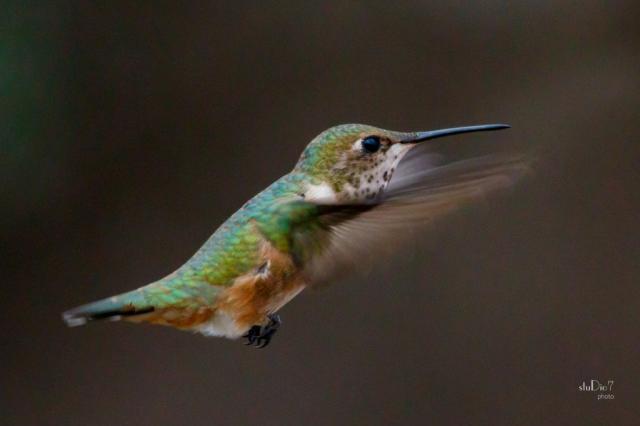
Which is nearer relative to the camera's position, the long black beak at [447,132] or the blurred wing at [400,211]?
the blurred wing at [400,211]

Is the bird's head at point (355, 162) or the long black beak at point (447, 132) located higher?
the long black beak at point (447, 132)

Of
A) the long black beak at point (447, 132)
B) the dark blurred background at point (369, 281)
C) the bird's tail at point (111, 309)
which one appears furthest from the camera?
the dark blurred background at point (369, 281)

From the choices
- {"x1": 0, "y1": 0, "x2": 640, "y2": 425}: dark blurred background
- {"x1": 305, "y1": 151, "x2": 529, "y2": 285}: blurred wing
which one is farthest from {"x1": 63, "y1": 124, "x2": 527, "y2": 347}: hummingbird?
{"x1": 0, "y1": 0, "x2": 640, "y2": 425}: dark blurred background

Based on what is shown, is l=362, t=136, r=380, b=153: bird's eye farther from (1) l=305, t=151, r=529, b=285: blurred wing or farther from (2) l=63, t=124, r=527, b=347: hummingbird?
(1) l=305, t=151, r=529, b=285: blurred wing

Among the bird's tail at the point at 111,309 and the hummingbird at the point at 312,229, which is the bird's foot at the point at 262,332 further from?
the bird's tail at the point at 111,309

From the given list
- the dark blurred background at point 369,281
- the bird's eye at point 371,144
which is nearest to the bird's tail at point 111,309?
the bird's eye at point 371,144

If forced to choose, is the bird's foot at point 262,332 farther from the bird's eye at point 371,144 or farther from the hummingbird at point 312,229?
the bird's eye at point 371,144

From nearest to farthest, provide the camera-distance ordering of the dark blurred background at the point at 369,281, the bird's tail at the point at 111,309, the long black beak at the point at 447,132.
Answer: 1. the bird's tail at the point at 111,309
2. the long black beak at the point at 447,132
3. the dark blurred background at the point at 369,281

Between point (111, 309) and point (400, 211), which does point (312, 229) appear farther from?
point (111, 309)
